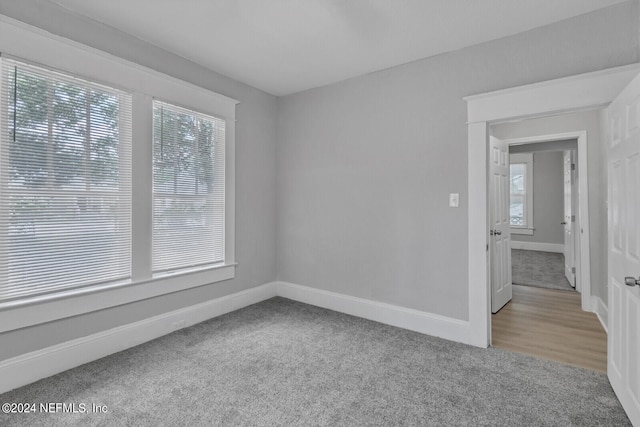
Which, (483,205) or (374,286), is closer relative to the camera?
(483,205)

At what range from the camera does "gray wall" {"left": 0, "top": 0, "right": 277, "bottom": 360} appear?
2.22m

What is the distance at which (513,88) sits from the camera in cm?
258

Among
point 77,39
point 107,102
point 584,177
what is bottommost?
point 584,177

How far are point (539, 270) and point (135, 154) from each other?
667 cm

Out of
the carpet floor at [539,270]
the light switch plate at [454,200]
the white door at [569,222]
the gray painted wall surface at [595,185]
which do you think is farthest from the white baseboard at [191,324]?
the white door at [569,222]

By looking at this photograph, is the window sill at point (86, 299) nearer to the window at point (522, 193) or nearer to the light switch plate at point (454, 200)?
the light switch plate at point (454, 200)

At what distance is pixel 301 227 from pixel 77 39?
273 centimetres

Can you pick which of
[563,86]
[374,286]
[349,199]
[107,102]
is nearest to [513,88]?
[563,86]

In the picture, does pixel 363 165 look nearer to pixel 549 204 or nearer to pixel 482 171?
pixel 482 171

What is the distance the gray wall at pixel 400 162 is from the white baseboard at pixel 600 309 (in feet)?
5.25

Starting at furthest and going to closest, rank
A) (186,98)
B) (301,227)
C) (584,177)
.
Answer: (301,227)
(584,177)
(186,98)

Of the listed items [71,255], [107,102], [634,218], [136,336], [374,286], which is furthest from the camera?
[374,286]

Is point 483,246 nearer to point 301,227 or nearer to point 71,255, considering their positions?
point 301,227

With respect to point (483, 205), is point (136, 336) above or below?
below
